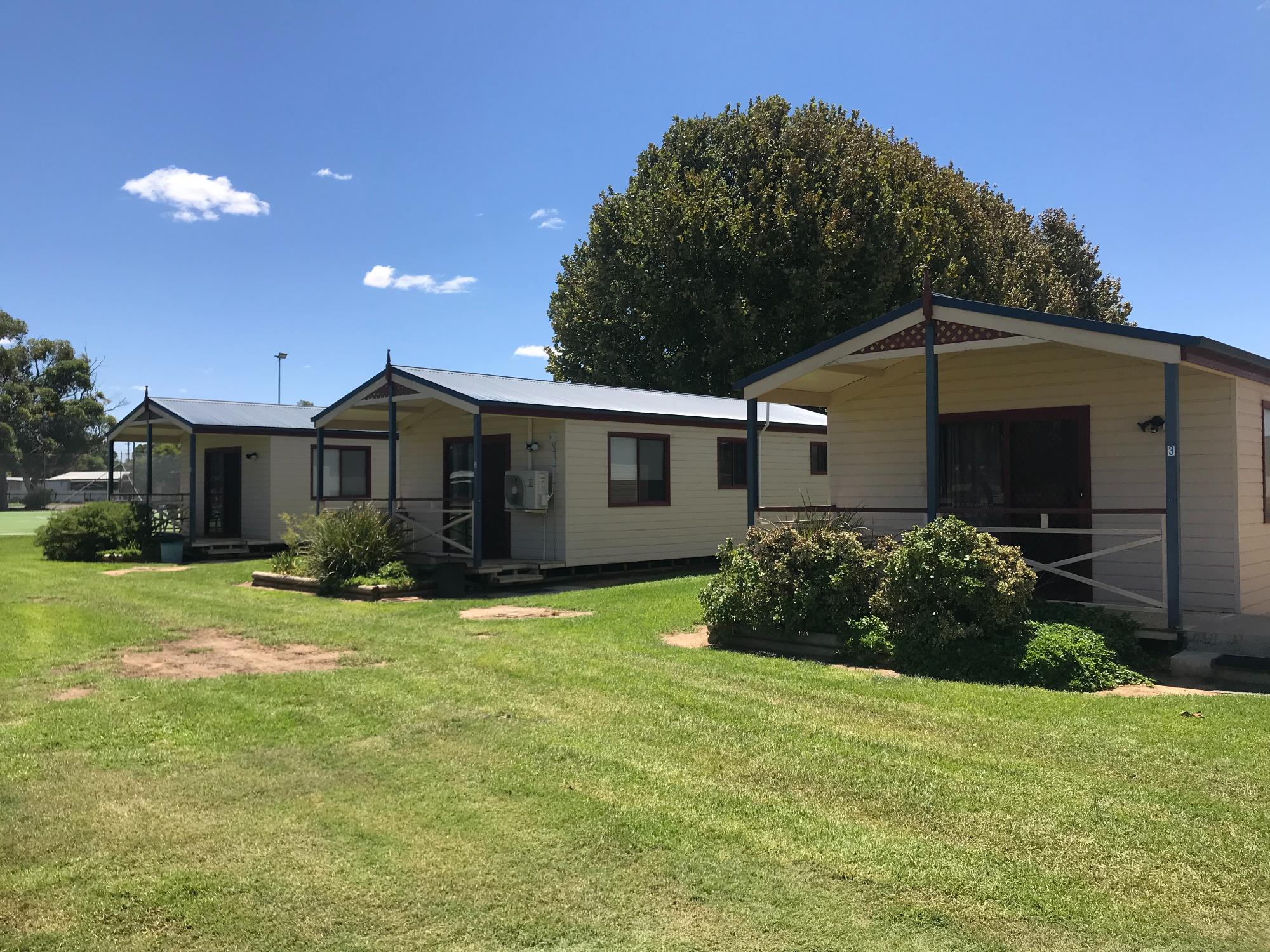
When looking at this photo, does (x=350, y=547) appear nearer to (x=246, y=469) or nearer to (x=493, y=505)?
(x=493, y=505)

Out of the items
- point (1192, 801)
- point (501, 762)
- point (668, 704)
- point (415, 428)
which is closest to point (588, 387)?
point (415, 428)

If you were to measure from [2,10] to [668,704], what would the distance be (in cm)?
1451

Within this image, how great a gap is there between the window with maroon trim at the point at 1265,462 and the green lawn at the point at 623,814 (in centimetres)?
443

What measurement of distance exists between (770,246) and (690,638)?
15921 mm

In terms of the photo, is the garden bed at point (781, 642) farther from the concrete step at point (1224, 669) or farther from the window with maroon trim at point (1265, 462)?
the window with maroon trim at point (1265, 462)

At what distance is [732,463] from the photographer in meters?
18.2

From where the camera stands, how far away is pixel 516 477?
15219 millimetres

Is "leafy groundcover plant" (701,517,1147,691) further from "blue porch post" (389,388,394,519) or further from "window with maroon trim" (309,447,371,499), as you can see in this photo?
"window with maroon trim" (309,447,371,499)

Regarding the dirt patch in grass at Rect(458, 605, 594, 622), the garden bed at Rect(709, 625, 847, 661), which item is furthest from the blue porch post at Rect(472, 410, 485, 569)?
the garden bed at Rect(709, 625, 847, 661)

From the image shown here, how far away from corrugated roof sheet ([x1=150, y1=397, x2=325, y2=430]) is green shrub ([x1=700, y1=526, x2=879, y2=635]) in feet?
42.1

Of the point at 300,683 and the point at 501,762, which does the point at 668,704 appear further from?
the point at 300,683

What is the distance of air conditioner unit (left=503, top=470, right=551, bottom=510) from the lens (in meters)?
15.1

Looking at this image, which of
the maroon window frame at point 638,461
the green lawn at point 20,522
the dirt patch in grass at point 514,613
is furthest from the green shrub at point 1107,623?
the green lawn at point 20,522

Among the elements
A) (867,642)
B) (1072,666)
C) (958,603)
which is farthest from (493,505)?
(1072,666)
